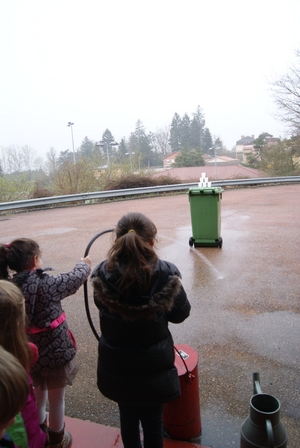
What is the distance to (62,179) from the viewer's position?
16.9 m

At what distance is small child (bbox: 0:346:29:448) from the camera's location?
96 cm

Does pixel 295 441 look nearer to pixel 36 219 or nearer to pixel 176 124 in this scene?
pixel 36 219

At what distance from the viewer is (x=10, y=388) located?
3.16 feet

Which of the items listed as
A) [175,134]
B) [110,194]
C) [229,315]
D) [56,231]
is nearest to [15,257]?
[229,315]

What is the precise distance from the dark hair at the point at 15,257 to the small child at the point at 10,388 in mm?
1031

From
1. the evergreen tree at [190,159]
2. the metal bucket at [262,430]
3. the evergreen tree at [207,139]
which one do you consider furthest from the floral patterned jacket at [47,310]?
the evergreen tree at [207,139]

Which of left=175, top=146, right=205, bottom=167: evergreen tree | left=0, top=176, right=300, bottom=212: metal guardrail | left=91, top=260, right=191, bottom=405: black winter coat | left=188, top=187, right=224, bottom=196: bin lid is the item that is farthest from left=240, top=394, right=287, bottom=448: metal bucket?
left=175, top=146, right=205, bottom=167: evergreen tree

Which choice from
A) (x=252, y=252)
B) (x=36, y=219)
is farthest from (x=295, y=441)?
(x=36, y=219)

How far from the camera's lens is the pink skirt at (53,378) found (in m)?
2.06

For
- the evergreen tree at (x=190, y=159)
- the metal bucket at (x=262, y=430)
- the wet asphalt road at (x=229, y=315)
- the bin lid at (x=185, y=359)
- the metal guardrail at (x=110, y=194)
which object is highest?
the evergreen tree at (x=190, y=159)

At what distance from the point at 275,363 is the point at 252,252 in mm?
3519

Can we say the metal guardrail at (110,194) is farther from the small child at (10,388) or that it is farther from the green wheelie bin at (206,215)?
the small child at (10,388)

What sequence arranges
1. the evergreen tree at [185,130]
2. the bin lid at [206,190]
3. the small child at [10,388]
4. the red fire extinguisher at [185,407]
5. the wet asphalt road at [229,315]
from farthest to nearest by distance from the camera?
the evergreen tree at [185,130] < the bin lid at [206,190] < the wet asphalt road at [229,315] < the red fire extinguisher at [185,407] < the small child at [10,388]

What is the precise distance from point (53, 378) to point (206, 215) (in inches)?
192
